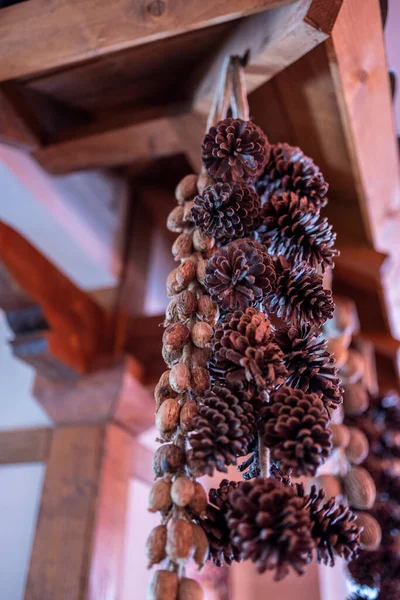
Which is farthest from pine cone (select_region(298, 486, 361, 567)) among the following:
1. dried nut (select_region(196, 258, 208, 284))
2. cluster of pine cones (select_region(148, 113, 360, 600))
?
dried nut (select_region(196, 258, 208, 284))

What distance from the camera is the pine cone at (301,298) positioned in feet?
1.59

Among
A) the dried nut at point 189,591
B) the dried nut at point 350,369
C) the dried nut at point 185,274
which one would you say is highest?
the dried nut at point 350,369

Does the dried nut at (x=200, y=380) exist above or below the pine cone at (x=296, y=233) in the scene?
below

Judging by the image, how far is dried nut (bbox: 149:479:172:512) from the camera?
411 mm

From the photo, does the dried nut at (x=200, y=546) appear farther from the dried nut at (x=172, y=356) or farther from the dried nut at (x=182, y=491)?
the dried nut at (x=172, y=356)

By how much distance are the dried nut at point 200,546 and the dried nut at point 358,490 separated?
437 mm

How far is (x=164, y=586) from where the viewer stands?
0.39 meters

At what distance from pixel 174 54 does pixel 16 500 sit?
3.59ft

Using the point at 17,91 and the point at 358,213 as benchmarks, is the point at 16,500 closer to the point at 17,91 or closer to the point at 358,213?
the point at 17,91

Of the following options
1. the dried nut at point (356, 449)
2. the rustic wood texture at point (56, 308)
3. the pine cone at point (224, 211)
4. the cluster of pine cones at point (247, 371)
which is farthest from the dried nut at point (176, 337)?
the rustic wood texture at point (56, 308)

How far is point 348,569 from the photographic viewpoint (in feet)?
2.56

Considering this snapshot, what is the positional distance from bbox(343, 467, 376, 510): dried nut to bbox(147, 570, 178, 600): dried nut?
17.9 inches

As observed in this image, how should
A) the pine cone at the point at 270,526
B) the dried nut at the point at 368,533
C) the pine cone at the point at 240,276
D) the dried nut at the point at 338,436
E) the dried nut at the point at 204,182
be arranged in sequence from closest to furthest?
1. the pine cone at the point at 270,526
2. the pine cone at the point at 240,276
3. the dried nut at the point at 204,182
4. the dried nut at the point at 368,533
5. the dried nut at the point at 338,436

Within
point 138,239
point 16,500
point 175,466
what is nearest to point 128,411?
point 16,500
